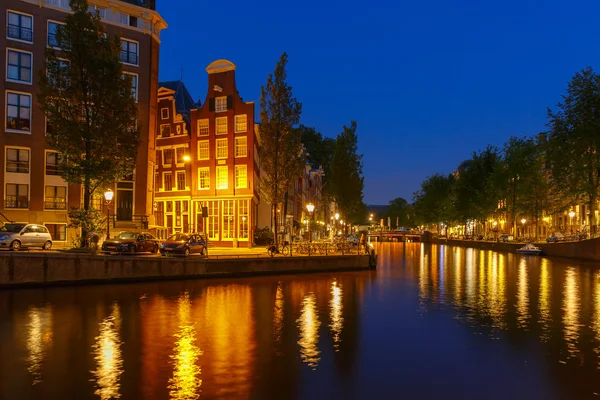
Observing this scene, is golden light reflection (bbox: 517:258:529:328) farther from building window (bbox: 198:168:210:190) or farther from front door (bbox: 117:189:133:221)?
front door (bbox: 117:189:133:221)

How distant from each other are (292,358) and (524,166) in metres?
92.7

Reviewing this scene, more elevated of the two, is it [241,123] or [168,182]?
[241,123]

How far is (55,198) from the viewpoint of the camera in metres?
52.6

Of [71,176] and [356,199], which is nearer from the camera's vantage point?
[71,176]

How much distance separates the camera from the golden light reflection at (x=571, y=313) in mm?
18391

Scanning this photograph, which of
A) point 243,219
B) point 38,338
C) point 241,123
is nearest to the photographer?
point 38,338

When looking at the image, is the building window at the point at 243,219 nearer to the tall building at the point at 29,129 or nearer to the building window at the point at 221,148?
the building window at the point at 221,148

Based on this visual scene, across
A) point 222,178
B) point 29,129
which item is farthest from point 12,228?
point 222,178

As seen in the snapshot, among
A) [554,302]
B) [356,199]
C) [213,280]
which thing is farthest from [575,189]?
[213,280]

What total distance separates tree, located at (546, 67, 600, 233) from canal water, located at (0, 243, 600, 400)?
42.6 metres

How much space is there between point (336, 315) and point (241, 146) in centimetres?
4336

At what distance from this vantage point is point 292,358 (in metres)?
16.1

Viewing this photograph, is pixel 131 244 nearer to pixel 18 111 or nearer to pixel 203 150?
pixel 18 111

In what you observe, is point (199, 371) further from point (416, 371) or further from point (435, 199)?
point (435, 199)
